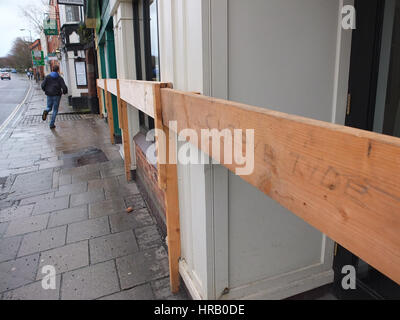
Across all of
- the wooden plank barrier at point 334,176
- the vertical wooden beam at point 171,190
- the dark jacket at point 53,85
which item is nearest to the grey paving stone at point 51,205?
the vertical wooden beam at point 171,190

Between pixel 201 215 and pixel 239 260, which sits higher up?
pixel 201 215

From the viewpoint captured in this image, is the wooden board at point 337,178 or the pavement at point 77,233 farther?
the pavement at point 77,233

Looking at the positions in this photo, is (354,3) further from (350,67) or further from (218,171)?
(218,171)

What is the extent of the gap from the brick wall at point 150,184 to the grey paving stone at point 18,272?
1320 millimetres

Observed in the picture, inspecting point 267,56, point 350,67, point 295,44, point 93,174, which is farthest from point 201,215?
point 93,174

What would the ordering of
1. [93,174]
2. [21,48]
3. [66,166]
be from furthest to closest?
[21,48] < [66,166] < [93,174]

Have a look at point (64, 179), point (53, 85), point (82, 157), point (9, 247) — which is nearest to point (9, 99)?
point (53, 85)

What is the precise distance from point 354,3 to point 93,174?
4883 mm

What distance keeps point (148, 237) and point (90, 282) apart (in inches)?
35.2

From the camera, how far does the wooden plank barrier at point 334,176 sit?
64cm

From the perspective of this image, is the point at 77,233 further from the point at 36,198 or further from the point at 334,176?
the point at 334,176

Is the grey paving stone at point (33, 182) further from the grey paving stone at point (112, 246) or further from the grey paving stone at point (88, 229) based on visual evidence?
the grey paving stone at point (112, 246)

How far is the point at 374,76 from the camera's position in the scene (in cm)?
218

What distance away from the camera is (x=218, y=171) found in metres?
2.13
